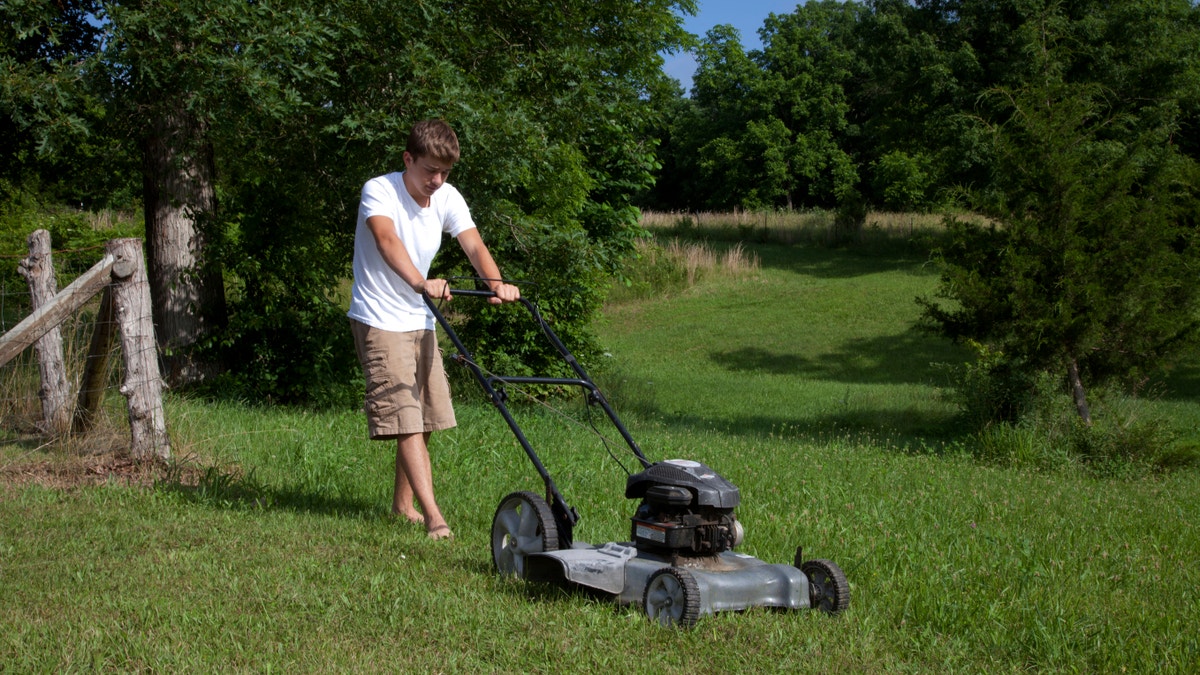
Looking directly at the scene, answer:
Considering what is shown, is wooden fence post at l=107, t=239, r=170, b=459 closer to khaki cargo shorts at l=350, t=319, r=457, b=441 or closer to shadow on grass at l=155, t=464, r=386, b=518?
shadow on grass at l=155, t=464, r=386, b=518

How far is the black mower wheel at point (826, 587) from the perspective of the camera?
4.39 m

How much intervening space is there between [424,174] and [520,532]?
6.12 ft

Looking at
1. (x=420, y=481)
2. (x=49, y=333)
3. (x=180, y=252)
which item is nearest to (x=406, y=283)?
(x=420, y=481)

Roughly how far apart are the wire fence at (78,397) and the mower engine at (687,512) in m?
4.32

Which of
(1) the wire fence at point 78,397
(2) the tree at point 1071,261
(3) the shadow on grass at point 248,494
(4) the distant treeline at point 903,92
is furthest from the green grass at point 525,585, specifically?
(4) the distant treeline at point 903,92

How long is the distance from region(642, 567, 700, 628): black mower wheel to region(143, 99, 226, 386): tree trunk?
8517mm

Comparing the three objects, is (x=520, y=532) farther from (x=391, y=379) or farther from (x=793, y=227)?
(x=793, y=227)

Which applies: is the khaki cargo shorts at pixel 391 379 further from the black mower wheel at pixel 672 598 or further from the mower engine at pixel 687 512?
the black mower wheel at pixel 672 598

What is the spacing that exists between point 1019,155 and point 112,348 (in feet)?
30.0

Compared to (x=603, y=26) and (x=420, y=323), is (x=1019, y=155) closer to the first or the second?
(x=603, y=26)

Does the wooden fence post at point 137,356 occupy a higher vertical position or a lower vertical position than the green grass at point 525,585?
higher

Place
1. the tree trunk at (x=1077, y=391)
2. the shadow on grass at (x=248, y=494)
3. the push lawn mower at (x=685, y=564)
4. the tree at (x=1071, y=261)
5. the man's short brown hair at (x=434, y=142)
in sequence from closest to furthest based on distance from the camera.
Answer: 1. the push lawn mower at (x=685, y=564)
2. the man's short brown hair at (x=434, y=142)
3. the shadow on grass at (x=248, y=494)
4. the tree at (x=1071, y=261)
5. the tree trunk at (x=1077, y=391)

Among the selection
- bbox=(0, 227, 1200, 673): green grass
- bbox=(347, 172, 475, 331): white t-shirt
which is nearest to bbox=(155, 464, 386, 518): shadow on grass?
bbox=(0, 227, 1200, 673): green grass

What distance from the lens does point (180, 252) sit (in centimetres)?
1181
